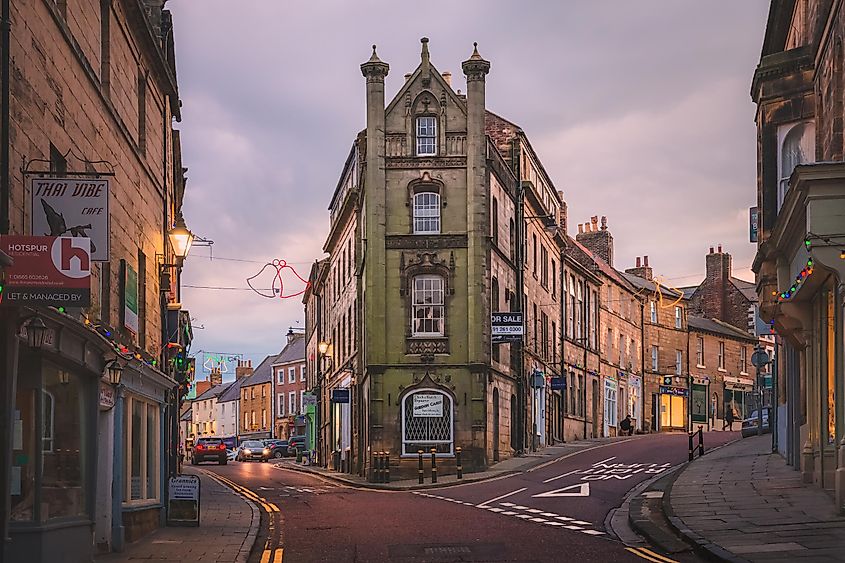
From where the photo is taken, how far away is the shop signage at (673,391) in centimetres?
Result: 7325

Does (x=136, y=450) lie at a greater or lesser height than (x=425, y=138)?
lesser

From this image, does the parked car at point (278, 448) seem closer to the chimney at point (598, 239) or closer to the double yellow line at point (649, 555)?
the chimney at point (598, 239)

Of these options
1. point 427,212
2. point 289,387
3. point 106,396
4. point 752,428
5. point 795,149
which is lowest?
point 752,428

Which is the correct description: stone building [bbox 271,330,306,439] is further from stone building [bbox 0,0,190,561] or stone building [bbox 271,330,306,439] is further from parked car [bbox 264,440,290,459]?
stone building [bbox 0,0,190,561]

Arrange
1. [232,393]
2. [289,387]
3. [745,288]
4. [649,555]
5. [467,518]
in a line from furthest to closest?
1. [232,393]
2. [289,387]
3. [745,288]
4. [467,518]
5. [649,555]

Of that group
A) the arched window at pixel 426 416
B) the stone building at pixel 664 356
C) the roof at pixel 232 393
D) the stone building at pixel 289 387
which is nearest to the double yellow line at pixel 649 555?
the arched window at pixel 426 416

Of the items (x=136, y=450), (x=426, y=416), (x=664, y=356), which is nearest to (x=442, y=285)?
(x=426, y=416)

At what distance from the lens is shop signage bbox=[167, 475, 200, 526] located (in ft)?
69.9

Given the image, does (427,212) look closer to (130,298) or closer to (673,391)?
(130,298)

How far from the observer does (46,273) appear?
444 inches

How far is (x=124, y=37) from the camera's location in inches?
780

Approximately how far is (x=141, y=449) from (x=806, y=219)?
11.7 meters

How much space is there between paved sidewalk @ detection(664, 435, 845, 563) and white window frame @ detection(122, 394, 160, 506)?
874 centimetres

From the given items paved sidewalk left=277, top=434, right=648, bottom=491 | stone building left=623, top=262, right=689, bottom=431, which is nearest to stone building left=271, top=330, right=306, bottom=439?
stone building left=623, top=262, right=689, bottom=431
